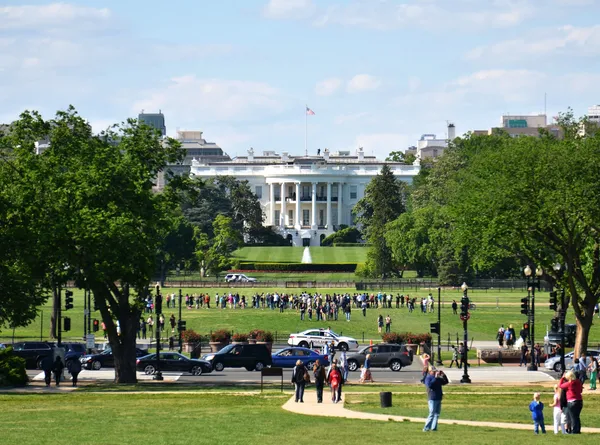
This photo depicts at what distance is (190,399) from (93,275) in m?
8.51

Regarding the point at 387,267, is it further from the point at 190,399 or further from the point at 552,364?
the point at 190,399

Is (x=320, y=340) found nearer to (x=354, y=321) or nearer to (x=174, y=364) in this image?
(x=174, y=364)

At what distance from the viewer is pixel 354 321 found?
79250 millimetres

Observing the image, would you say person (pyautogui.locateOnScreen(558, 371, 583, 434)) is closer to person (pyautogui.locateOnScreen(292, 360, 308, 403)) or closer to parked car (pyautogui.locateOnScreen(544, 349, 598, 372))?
person (pyautogui.locateOnScreen(292, 360, 308, 403))

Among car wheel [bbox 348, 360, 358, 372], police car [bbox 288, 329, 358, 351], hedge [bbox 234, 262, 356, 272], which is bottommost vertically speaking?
car wheel [bbox 348, 360, 358, 372]

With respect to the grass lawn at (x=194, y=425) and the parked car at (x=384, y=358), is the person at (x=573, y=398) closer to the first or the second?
the grass lawn at (x=194, y=425)

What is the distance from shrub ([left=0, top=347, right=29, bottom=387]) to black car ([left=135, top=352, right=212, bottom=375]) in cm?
764

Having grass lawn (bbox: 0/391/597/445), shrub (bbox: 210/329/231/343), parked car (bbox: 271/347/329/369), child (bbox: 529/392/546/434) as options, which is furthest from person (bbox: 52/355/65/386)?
child (bbox: 529/392/546/434)

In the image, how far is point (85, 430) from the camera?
30000mm

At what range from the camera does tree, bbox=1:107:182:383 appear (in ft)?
150

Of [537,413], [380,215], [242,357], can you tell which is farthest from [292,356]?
[380,215]

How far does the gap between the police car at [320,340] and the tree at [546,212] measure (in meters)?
7.90

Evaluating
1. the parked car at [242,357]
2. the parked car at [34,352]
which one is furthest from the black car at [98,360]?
the parked car at [242,357]

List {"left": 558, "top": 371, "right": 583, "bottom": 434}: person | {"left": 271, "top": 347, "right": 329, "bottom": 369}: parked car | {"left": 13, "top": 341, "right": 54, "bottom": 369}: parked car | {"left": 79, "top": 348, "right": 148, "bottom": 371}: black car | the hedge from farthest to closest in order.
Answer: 1. the hedge
2. {"left": 13, "top": 341, "right": 54, "bottom": 369}: parked car
3. {"left": 79, "top": 348, "right": 148, "bottom": 371}: black car
4. {"left": 271, "top": 347, "right": 329, "bottom": 369}: parked car
5. {"left": 558, "top": 371, "right": 583, "bottom": 434}: person
